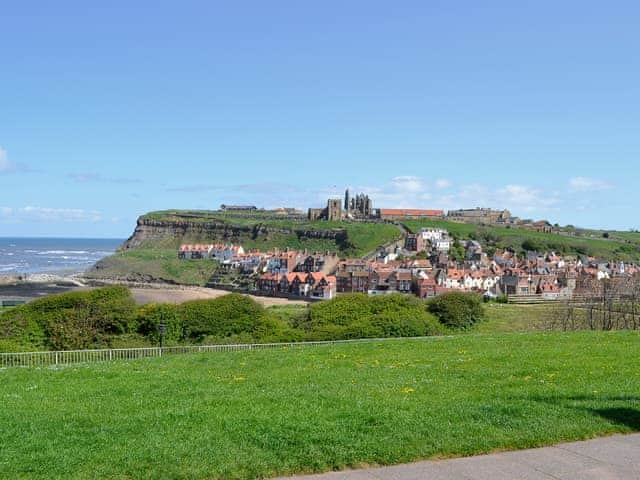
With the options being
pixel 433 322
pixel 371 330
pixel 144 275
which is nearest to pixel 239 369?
pixel 371 330

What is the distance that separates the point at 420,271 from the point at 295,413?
293 feet

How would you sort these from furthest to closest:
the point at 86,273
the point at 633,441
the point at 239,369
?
the point at 86,273, the point at 239,369, the point at 633,441

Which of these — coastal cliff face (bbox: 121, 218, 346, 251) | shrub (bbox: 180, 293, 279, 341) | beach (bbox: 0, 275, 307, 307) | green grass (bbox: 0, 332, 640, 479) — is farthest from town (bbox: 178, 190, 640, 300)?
green grass (bbox: 0, 332, 640, 479)

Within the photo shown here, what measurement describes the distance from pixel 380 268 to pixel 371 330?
6861cm

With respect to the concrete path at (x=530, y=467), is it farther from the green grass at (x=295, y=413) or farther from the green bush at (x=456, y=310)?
the green bush at (x=456, y=310)

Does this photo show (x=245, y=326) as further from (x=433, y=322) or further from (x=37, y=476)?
(x=37, y=476)

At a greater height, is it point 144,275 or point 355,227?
point 355,227

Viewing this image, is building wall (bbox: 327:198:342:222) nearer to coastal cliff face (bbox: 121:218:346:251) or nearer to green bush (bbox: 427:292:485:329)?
coastal cliff face (bbox: 121:218:346:251)

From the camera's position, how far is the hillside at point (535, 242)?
A: 137 m

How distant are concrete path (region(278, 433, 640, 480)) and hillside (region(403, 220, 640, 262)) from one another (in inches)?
5012

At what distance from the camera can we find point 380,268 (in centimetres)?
10038

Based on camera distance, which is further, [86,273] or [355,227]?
[355,227]

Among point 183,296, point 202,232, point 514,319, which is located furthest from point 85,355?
point 202,232

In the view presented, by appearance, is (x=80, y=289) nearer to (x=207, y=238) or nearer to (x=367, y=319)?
(x=367, y=319)
